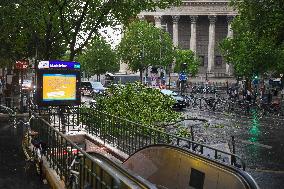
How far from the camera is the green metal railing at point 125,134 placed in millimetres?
12778

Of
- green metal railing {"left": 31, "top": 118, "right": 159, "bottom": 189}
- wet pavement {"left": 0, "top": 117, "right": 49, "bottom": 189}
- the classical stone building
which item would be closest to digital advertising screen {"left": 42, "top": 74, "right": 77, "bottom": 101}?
green metal railing {"left": 31, "top": 118, "right": 159, "bottom": 189}

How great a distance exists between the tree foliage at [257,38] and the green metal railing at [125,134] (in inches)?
551

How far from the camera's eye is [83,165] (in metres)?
8.06

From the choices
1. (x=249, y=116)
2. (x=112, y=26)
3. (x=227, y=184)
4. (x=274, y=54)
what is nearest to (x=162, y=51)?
(x=274, y=54)

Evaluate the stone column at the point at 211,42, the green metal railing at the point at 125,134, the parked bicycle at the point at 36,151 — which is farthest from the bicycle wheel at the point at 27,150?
the stone column at the point at 211,42

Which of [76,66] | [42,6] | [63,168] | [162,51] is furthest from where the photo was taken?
[162,51]

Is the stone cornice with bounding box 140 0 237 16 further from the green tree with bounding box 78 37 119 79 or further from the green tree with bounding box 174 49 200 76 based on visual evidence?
the green tree with bounding box 174 49 200 76

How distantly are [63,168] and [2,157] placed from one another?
4916mm

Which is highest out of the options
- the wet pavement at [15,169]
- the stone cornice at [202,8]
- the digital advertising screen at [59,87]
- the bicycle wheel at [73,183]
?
the stone cornice at [202,8]

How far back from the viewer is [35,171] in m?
12.5

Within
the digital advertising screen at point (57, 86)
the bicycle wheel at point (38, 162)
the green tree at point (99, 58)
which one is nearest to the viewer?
the bicycle wheel at point (38, 162)

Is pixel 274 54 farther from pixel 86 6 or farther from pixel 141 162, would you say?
pixel 141 162

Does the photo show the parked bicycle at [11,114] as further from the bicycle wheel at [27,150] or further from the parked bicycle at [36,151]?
the parked bicycle at [36,151]

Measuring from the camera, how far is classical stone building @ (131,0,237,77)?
95875 millimetres
